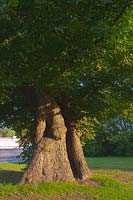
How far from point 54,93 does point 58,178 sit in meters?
2.62

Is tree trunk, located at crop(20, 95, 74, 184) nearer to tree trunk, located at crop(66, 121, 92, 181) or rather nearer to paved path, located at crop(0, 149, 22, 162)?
tree trunk, located at crop(66, 121, 92, 181)

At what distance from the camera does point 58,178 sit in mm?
13391

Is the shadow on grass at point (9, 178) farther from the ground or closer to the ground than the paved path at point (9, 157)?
closer to the ground

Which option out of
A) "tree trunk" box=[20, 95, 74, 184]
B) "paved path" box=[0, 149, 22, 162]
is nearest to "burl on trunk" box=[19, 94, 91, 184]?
"tree trunk" box=[20, 95, 74, 184]

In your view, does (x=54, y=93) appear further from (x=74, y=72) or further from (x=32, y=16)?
(x=32, y=16)

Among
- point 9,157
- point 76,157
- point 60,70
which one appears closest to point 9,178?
point 76,157

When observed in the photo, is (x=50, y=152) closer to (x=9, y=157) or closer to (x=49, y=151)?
(x=49, y=151)

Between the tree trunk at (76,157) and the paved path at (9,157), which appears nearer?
the tree trunk at (76,157)

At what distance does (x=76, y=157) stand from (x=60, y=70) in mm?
4262

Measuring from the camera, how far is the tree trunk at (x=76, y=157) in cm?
1512

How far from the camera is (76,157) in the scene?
615 inches

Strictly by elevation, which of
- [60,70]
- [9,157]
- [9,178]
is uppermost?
[60,70]

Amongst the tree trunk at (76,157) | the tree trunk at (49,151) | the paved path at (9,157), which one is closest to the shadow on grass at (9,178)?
the tree trunk at (49,151)

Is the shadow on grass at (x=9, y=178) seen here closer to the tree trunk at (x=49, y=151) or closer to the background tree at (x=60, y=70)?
the tree trunk at (x=49, y=151)
